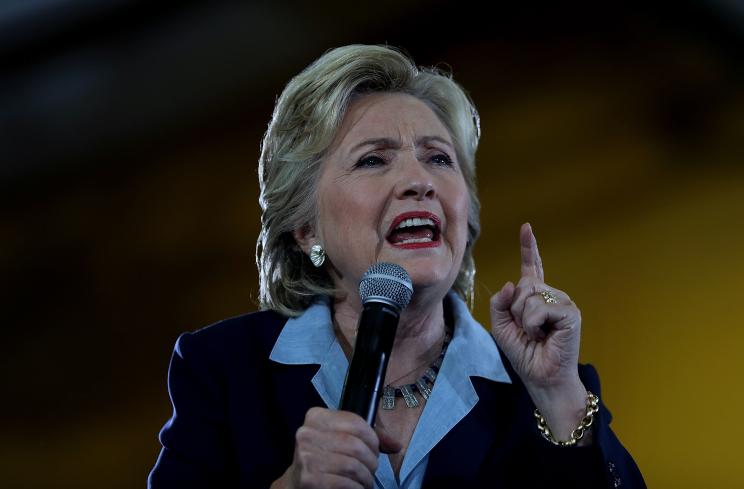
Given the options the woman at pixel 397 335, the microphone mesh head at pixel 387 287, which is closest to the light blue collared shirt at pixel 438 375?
the woman at pixel 397 335

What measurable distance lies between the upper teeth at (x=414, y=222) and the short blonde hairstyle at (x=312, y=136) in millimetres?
294

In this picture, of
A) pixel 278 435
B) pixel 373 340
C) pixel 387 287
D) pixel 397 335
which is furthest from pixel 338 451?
pixel 397 335

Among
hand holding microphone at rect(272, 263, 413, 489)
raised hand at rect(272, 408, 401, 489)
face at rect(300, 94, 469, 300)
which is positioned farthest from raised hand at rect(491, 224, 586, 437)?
raised hand at rect(272, 408, 401, 489)

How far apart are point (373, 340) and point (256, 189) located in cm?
192

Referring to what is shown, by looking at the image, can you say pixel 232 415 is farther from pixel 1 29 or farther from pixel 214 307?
pixel 1 29

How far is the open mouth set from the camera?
60.9 inches

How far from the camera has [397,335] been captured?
1.69 meters

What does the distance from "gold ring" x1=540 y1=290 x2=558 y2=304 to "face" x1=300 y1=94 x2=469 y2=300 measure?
198mm

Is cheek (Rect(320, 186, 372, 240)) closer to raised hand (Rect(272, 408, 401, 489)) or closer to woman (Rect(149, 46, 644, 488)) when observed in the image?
woman (Rect(149, 46, 644, 488))

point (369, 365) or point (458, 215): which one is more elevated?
point (458, 215)

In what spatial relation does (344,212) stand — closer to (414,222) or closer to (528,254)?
(414,222)

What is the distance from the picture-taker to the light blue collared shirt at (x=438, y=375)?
59.8 inches

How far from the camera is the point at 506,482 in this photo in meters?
1.54

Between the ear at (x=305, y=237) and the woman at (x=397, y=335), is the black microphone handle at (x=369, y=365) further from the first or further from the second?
the ear at (x=305, y=237)
